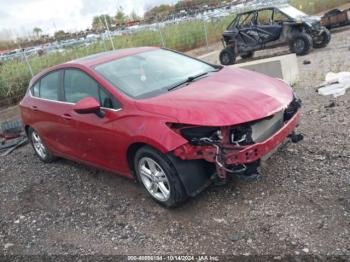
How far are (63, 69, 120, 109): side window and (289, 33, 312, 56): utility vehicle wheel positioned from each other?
30.1 ft

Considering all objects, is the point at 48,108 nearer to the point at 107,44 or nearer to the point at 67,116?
the point at 67,116

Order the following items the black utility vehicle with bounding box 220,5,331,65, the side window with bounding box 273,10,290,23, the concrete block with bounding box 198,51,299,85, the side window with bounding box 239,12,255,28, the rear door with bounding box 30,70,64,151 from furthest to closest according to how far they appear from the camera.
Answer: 1. the side window with bounding box 239,12,255,28
2. the side window with bounding box 273,10,290,23
3. the black utility vehicle with bounding box 220,5,331,65
4. the concrete block with bounding box 198,51,299,85
5. the rear door with bounding box 30,70,64,151

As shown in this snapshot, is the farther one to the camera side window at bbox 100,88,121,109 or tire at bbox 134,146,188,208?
side window at bbox 100,88,121,109

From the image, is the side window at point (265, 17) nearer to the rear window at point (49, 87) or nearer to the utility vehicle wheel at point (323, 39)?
the utility vehicle wheel at point (323, 39)

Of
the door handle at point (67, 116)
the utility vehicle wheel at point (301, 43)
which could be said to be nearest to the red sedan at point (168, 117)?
the door handle at point (67, 116)

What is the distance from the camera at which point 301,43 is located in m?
12.6

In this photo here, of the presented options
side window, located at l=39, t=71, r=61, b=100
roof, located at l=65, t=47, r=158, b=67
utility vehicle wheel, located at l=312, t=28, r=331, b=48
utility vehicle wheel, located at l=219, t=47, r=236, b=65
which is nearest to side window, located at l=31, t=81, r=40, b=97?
side window, located at l=39, t=71, r=61, b=100

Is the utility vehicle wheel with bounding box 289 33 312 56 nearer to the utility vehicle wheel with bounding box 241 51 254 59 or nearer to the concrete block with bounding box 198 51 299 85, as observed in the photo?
the utility vehicle wheel with bounding box 241 51 254 59

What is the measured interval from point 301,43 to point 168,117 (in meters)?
9.88

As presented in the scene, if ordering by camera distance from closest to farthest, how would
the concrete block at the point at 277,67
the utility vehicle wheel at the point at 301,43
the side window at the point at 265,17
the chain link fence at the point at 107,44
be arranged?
1. the concrete block at the point at 277,67
2. the utility vehicle wheel at the point at 301,43
3. the chain link fence at the point at 107,44
4. the side window at the point at 265,17

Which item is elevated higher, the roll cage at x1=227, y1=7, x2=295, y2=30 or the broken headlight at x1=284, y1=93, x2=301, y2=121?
the broken headlight at x1=284, y1=93, x2=301, y2=121

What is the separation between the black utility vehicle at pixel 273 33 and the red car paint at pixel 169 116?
862 centimetres

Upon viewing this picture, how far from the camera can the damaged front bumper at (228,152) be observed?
3.72 metres

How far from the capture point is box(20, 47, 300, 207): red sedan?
12.5 feet
